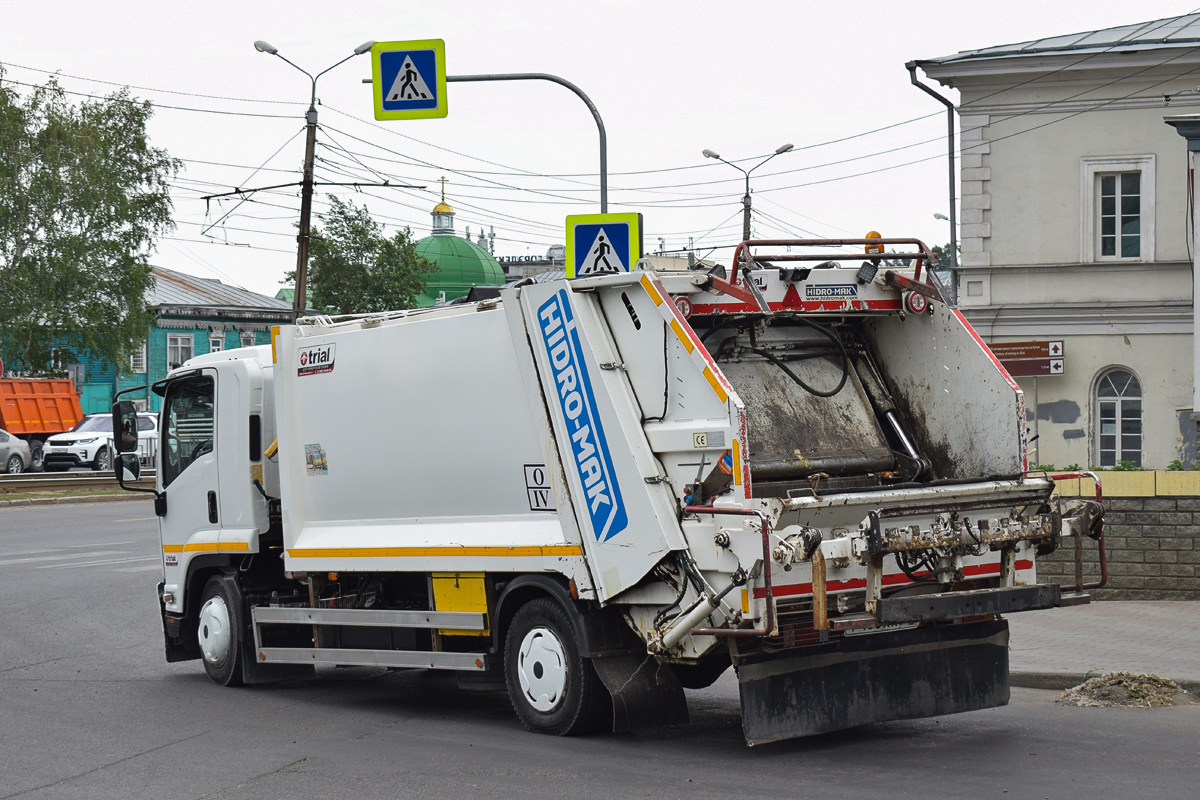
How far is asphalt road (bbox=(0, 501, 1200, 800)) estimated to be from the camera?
21.6 ft

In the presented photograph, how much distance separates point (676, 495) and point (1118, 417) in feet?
58.6

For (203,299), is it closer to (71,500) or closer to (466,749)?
(71,500)

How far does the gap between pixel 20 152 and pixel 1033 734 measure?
46.7 m

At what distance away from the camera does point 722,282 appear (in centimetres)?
734

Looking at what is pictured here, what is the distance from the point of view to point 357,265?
162ft

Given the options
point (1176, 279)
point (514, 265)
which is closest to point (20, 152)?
point (1176, 279)

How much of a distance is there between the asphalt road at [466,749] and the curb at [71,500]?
20.6m

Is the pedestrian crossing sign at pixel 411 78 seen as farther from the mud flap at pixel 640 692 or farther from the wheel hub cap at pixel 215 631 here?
the mud flap at pixel 640 692

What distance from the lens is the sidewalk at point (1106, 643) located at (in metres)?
9.19

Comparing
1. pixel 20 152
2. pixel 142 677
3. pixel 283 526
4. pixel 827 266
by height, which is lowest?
pixel 142 677

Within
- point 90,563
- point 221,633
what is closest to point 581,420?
point 221,633

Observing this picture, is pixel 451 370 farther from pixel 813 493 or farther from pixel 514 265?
pixel 514 265

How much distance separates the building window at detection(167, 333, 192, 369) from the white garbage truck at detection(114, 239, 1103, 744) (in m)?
57.9

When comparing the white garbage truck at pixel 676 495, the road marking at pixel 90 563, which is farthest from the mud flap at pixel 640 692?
the road marking at pixel 90 563
